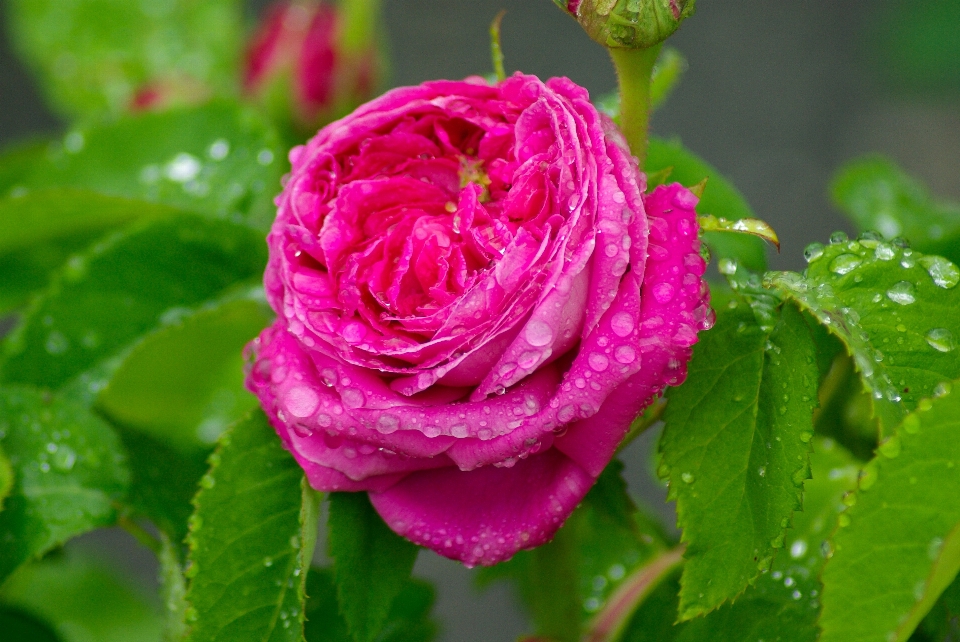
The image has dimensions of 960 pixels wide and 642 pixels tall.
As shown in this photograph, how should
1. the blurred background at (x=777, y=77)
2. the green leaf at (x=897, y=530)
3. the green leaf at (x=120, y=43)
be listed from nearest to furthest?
1. the green leaf at (x=897, y=530)
2. the green leaf at (x=120, y=43)
3. the blurred background at (x=777, y=77)

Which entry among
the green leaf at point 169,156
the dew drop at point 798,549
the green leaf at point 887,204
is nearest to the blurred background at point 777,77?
the green leaf at point 887,204

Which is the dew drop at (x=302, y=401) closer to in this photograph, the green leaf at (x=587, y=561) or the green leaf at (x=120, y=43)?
the green leaf at (x=587, y=561)

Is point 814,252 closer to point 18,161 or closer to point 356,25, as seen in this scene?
point 356,25

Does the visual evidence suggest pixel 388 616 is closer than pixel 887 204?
Yes

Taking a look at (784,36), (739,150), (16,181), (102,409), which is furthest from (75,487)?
(784,36)

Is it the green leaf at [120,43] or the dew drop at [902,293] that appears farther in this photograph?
the green leaf at [120,43]

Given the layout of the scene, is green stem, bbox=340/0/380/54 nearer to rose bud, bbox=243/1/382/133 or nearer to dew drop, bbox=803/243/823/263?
rose bud, bbox=243/1/382/133

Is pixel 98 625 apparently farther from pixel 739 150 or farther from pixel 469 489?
pixel 739 150

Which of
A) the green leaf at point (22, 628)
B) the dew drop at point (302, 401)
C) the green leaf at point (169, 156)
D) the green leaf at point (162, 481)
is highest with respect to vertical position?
the dew drop at point (302, 401)

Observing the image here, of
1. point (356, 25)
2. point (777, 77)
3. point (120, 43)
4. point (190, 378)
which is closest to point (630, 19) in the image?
point (190, 378)
